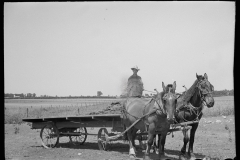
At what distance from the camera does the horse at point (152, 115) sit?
27.6 feet

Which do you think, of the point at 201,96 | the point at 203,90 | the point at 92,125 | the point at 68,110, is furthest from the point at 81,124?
the point at 68,110

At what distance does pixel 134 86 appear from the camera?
37.9 feet

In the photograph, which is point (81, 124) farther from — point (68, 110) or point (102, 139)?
point (68, 110)

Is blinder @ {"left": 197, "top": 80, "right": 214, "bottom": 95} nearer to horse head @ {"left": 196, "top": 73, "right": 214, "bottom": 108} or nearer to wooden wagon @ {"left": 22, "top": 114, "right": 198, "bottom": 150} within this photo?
horse head @ {"left": 196, "top": 73, "right": 214, "bottom": 108}

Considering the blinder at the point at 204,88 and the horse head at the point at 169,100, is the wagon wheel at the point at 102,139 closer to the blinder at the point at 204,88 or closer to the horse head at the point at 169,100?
the horse head at the point at 169,100

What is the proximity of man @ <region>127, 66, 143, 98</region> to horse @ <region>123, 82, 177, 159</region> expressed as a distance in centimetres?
73

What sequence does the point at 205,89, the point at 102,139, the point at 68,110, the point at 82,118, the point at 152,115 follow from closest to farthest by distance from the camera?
1. the point at 152,115
2. the point at 205,89
3. the point at 102,139
4. the point at 82,118
5. the point at 68,110

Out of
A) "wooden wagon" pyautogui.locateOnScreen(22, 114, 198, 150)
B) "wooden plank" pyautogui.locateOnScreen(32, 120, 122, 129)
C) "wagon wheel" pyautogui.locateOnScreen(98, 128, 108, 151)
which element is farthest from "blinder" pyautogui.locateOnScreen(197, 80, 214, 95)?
"wagon wheel" pyautogui.locateOnScreen(98, 128, 108, 151)

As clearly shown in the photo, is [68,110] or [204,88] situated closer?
[204,88]

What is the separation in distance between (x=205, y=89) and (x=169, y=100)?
1689 millimetres

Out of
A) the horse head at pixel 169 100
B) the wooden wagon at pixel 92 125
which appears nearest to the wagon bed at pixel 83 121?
the wooden wagon at pixel 92 125

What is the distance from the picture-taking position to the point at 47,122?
12.5 m

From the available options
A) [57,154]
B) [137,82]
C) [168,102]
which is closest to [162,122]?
[168,102]

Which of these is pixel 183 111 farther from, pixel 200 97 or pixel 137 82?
pixel 137 82
